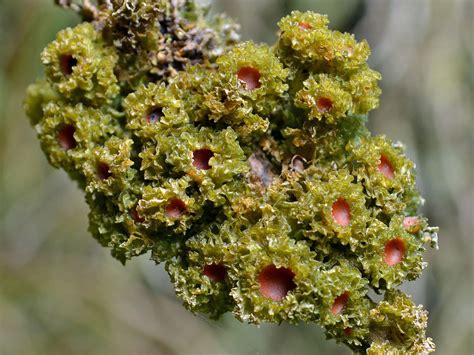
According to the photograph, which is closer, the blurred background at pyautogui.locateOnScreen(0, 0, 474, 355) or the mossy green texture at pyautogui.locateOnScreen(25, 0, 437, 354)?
the mossy green texture at pyautogui.locateOnScreen(25, 0, 437, 354)

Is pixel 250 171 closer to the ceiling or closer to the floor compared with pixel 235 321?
closer to the floor

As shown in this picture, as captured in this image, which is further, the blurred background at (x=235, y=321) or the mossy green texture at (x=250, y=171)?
the blurred background at (x=235, y=321)

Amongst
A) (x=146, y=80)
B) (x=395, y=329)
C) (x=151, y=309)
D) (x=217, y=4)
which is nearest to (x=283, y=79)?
(x=146, y=80)

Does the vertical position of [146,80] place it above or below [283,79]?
below

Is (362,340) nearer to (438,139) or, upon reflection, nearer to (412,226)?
(412,226)

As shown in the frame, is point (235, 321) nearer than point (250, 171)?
No
